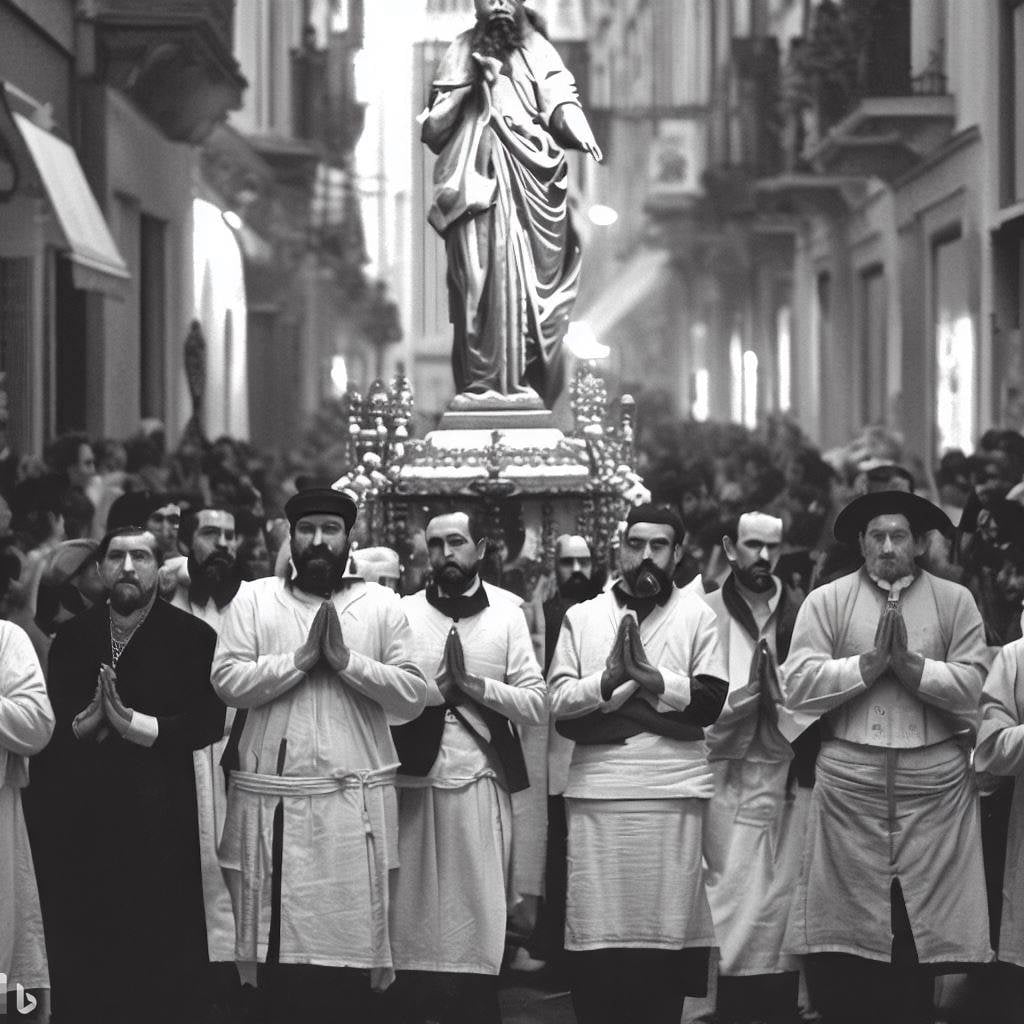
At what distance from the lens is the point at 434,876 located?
29.4 ft

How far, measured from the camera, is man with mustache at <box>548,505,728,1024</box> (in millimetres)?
8648

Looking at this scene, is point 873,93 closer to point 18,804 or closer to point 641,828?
point 641,828

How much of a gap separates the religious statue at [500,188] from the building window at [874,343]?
1332cm

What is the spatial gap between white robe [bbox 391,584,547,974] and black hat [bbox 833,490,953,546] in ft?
3.84

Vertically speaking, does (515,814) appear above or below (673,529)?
below

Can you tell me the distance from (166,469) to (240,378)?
1762 centimetres

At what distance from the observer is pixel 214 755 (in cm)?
971

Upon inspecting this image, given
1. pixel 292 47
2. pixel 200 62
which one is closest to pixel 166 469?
A: pixel 200 62

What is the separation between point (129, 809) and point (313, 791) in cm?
57

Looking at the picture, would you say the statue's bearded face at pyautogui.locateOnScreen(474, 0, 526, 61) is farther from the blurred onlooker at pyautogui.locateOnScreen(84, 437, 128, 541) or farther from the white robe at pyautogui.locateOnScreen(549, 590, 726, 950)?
the white robe at pyautogui.locateOnScreen(549, 590, 726, 950)

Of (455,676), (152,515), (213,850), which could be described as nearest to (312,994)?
(455,676)

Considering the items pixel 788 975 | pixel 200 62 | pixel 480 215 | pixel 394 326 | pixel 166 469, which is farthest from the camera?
Answer: pixel 394 326

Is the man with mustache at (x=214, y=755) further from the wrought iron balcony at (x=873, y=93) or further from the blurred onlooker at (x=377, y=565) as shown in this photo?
the wrought iron balcony at (x=873, y=93)

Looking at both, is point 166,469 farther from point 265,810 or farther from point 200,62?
point 265,810
